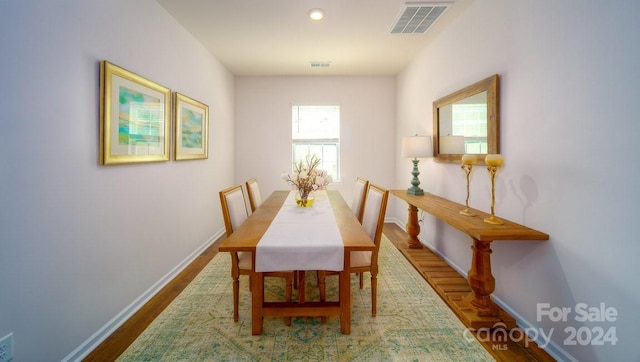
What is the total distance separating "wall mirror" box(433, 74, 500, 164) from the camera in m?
2.14

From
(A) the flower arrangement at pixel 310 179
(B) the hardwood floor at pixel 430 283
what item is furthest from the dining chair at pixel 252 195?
(B) the hardwood floor at pixel 430 283

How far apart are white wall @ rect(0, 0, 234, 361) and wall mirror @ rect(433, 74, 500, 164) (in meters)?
2.92

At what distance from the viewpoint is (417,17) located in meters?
2.70

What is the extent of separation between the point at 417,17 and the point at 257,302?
304cm

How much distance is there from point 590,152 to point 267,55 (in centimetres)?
358

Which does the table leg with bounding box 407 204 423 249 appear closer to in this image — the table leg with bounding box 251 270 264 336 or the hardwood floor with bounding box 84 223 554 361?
the hardwood floor with bounding box 84 223 554 361

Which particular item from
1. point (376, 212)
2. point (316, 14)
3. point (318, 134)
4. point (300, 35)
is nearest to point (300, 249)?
point (376, 212)

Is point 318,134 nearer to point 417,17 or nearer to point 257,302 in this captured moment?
point 417,17

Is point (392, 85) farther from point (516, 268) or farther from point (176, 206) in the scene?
point (176, 206)

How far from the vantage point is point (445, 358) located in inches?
62.8

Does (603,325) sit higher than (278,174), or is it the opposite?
(278,174)

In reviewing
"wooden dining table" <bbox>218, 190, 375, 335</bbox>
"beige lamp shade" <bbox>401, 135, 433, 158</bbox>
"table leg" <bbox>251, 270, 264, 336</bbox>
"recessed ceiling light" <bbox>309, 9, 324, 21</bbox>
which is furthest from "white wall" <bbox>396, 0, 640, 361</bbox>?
"table leg" <bbox>251, 270, 264, 336</bbox>

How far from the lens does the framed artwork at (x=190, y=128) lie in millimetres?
2790

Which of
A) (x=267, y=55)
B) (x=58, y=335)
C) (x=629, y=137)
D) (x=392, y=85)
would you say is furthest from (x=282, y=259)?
(x=392, y=85)
